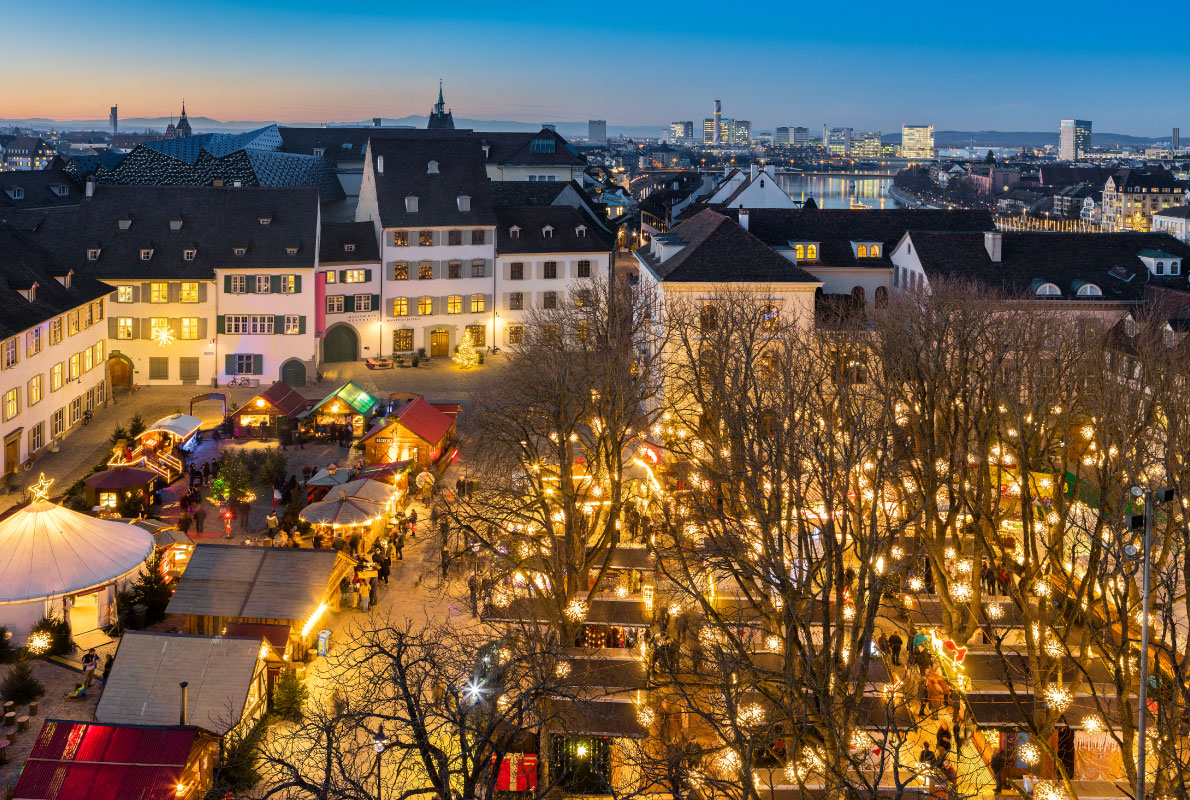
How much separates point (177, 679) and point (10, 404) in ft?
76.1

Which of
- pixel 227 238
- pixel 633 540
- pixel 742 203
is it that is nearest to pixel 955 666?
pixel 633 540

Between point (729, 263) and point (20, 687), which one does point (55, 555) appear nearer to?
point (20, 687)

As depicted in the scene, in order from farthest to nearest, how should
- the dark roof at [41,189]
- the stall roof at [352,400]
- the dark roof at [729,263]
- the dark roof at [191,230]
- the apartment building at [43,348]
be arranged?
the dark roof at [41,189] < the dark roof at [191,230] < the stall roof at [352,400] < the dark roof at [729,263] < the apartment building at [43,348]

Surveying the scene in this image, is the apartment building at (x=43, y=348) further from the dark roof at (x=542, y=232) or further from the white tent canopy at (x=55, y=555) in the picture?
the dark roof at (x=542, y=232)

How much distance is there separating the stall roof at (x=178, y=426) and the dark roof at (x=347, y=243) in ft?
63.1

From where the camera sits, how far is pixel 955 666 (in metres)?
24.8

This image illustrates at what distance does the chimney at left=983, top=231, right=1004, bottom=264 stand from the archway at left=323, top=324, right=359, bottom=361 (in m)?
34.3

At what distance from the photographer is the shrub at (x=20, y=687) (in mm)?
24125

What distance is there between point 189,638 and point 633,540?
14.7 meters

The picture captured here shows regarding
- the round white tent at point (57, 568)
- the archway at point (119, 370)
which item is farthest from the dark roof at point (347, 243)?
the round white tent at point (57, 568)

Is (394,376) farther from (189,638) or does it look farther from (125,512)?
(189,638)

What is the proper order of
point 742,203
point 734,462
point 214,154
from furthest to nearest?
point 214,154 → point 742,203 → point 734,462

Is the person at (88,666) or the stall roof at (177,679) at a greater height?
the stall roof at (177,679)

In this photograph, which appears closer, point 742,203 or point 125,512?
point 125,512
